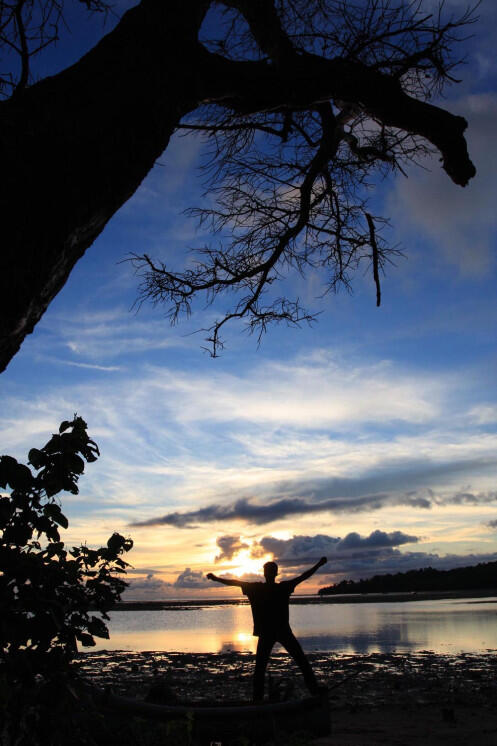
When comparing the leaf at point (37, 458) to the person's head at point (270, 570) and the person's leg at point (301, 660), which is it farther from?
the person's head at point (270, 570)

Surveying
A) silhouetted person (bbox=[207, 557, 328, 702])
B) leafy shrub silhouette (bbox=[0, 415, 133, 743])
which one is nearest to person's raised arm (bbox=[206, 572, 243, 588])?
silhouetted person (bbox=[207, 557, 328, 702])

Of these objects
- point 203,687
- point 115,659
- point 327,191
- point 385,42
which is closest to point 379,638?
point 115,659

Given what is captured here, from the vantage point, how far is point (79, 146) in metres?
2.18

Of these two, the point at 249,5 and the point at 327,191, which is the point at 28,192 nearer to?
the point at 249,5

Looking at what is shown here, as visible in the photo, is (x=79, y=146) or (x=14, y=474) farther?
(x=14, y=474)

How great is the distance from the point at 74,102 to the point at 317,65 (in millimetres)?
1784

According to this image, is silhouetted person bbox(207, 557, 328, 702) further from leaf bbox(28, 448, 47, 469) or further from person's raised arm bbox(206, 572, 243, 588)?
leaf bbox(28, 448, 47, 469)

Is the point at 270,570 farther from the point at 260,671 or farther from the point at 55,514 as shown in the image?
the point at 55,514

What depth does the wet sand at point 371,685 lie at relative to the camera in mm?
8859

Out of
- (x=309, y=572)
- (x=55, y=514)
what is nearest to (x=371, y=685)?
(x=309, y=572)

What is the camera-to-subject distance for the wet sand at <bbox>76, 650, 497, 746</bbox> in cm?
886

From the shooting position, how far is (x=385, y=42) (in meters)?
4.13

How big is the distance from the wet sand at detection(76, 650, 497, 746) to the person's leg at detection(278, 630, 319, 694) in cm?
26

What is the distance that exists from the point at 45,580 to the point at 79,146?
1.72m
